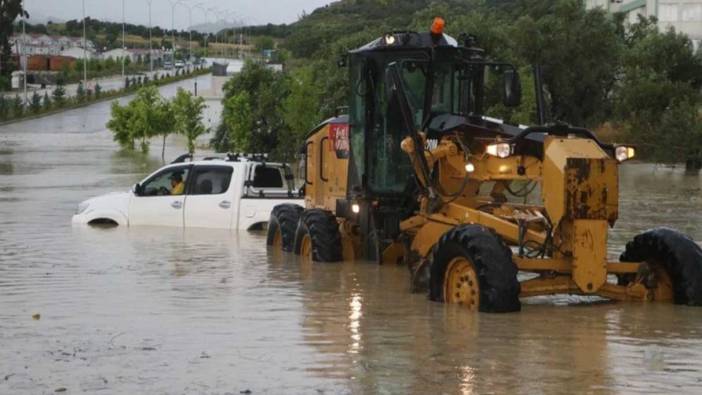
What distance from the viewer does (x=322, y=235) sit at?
1683 centimetres

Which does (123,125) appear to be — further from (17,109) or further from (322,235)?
(322,235)

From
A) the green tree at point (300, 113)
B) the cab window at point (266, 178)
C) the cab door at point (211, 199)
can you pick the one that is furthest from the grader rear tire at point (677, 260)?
the green tree at point (300, 113)

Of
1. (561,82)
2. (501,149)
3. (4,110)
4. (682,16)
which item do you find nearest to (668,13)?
(682,16)

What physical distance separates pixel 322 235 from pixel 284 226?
1888mm

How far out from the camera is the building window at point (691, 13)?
81188 mm

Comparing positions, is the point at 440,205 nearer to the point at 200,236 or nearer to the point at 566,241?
the point at 566,241

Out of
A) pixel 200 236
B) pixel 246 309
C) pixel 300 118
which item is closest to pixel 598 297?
pixel 246 309

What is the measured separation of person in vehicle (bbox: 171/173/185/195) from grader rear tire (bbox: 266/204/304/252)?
11.7 ft

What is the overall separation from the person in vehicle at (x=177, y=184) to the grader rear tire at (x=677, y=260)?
11.0 m

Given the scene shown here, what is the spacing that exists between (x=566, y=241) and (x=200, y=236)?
1044 cm

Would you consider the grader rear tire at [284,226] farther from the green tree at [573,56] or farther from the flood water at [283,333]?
the green tree at [573,56]

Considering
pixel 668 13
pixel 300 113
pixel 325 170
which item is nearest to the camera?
pixel 325 170

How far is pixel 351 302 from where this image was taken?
1360cm

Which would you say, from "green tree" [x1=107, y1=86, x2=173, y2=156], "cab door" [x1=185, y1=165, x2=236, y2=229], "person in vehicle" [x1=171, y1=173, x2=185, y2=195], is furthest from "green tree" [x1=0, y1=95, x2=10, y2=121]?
"cab door" [x1=185, y1=165, x2=236, y2=229]
